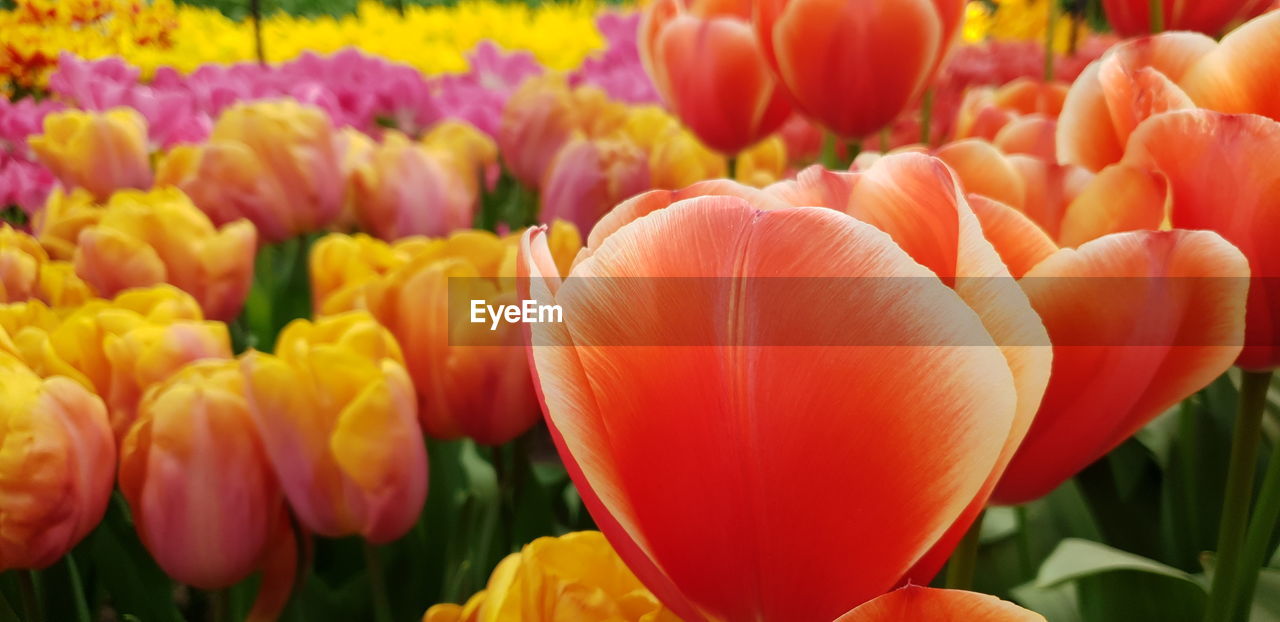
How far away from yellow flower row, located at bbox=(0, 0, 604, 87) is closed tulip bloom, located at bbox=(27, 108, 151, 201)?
0.09 meters

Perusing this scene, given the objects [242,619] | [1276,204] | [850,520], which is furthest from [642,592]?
[242,619]

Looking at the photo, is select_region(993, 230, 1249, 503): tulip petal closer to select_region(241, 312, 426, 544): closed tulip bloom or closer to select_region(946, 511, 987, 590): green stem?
select_region(946, 511, 987, 590): green stem

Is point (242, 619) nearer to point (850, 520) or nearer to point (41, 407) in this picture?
point (41, 407)

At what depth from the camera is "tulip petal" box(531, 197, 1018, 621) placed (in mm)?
186

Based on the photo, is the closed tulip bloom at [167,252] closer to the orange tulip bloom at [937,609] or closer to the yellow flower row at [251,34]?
the yellow flower row at [251,34]

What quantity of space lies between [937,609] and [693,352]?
0.07 m

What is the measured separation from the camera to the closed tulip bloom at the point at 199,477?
38 centimetres

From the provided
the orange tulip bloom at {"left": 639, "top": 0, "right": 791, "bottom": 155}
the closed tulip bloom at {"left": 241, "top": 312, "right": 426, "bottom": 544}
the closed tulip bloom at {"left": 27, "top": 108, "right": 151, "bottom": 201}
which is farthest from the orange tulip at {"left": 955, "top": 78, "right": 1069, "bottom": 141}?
the closed tulip bloom at {"left": 27, "top": 108, "right": 151, "bottom": 201}

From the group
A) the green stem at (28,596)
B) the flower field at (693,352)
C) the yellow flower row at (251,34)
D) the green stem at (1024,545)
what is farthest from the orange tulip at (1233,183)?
the yellow flower row at (251,34)

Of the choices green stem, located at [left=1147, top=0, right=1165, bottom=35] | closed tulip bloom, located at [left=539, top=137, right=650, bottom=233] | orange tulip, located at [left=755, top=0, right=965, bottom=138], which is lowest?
closed tulip bloom, located at [left=539, top=137, right=650, bottom=233]

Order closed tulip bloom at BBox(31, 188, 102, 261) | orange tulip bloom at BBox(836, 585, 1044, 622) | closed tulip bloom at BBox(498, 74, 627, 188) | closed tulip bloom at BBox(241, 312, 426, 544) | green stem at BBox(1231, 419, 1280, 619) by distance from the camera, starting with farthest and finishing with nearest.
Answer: closed tulip bloom at BBox(498, 74, 627, 188) < closed tulip bloom at BBox(31, 188, 102, 261) < closed tulip bloom at BBox(241, 312, 426, 544) < green stem at BBox(1231, 419, 1280, 619) < orange tulip bloom at BBox(836, 585, 1044, 622)

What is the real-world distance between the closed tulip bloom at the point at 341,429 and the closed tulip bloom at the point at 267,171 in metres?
0.34

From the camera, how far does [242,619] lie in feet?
1.77

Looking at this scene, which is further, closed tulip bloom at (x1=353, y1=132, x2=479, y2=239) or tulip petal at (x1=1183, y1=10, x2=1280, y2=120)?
closed tulip bloom at (x1=353, y1=132, x2=479, y2=239)
